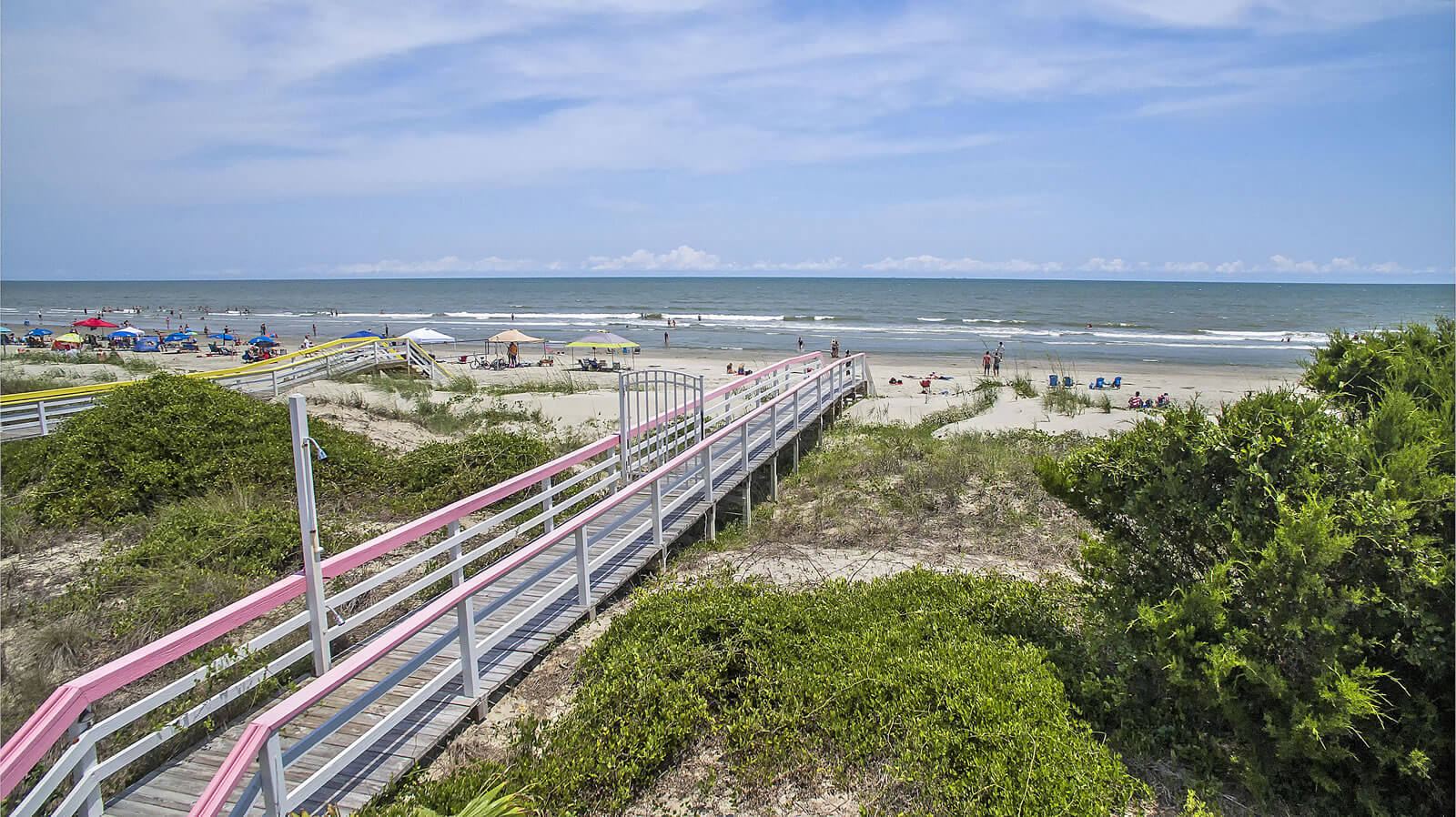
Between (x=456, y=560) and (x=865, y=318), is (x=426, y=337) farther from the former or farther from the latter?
(x=865, y=318)

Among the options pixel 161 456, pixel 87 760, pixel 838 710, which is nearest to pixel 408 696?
pixel 87 760

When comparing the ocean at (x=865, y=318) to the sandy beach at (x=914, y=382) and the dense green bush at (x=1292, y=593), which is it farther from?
the dense green bush at (x=1292, y=593)

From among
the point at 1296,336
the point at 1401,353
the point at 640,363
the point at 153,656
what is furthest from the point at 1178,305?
the point at 153,656

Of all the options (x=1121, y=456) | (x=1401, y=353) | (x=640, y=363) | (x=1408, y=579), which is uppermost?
(x=1401, y=353)

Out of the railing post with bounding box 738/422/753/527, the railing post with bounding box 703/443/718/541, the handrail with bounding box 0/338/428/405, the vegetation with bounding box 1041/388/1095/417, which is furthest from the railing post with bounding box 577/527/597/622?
the vegetation with bounding box 1041/388/1095/417

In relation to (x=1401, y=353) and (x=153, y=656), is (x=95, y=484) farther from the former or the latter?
(x=1401, y=353)

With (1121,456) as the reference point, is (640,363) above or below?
below
